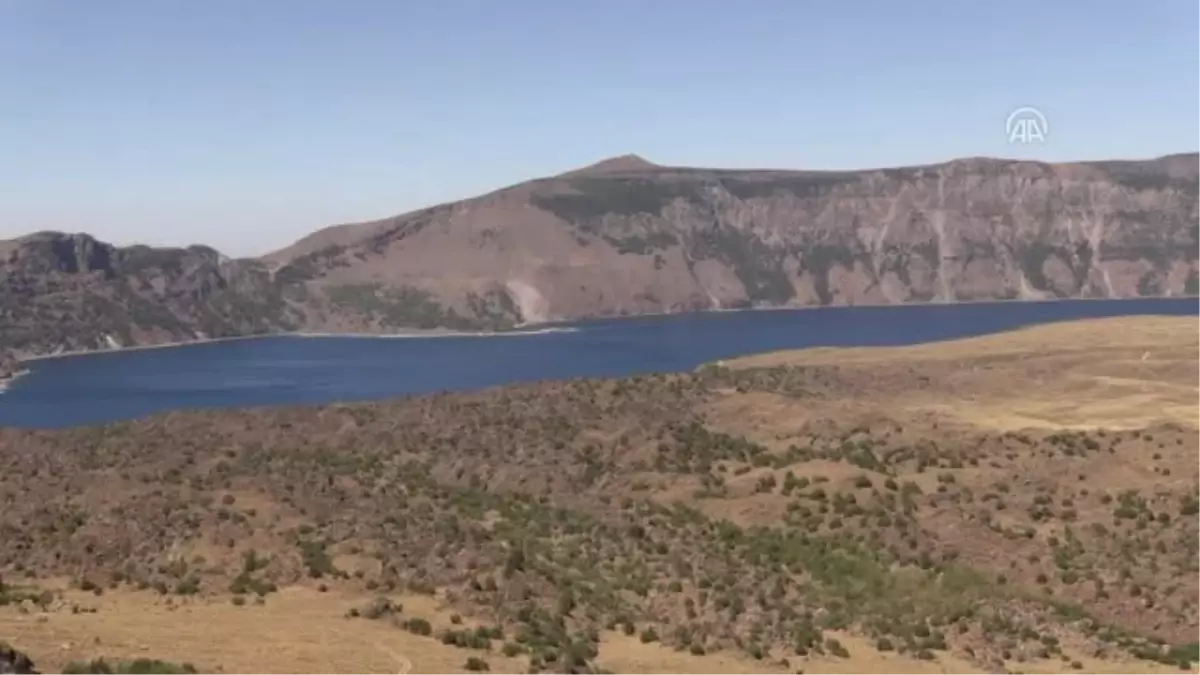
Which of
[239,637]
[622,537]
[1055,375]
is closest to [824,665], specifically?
[622,537]

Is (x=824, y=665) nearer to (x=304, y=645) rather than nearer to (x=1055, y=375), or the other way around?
(x=304, y=645)

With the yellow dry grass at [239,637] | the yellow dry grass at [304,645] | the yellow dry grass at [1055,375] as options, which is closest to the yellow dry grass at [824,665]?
the yellow dry grass at [304,645]

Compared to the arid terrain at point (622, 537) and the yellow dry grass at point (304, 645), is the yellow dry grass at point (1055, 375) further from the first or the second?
the yellow dry grass at point (304, 645)

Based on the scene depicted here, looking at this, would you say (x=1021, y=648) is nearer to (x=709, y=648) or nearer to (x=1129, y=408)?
(x=709, y=648)

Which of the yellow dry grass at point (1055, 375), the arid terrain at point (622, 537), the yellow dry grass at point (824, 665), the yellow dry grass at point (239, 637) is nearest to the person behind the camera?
the yellow dry grass at point (239, 637)

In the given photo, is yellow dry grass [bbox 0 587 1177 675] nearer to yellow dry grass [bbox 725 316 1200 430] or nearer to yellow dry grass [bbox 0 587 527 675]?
yellow dry grass [bbox 0 587 527 675]

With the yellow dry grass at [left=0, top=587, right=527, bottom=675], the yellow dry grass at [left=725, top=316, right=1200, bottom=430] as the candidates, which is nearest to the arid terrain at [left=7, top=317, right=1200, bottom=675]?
the yellow dry grass at [left=0, top=587, right=527, bottom=675]
